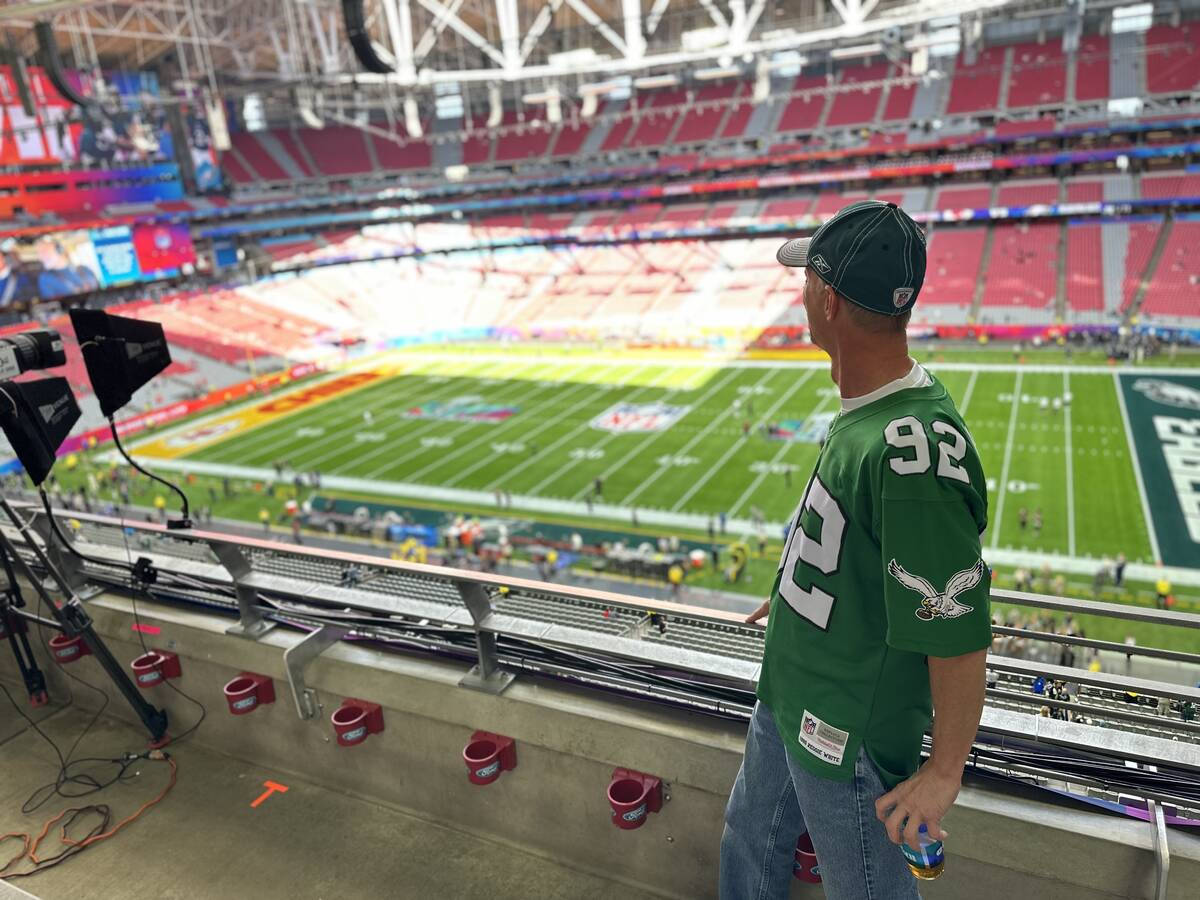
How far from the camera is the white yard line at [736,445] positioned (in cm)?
2290

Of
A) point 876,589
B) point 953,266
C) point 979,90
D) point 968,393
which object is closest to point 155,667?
point 876,589

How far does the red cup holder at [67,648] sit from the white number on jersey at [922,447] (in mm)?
4672

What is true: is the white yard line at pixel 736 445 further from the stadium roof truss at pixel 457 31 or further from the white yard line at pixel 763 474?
the stadium roof truss at pixel 457 31

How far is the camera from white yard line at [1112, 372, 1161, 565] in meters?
18.2

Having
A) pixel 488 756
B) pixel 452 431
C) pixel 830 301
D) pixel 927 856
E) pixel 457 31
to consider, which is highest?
pixel 457 31

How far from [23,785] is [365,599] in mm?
2183

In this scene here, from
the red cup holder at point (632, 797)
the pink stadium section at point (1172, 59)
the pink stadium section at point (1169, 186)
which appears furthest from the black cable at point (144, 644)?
the pink stadium section at point (1172, 59)

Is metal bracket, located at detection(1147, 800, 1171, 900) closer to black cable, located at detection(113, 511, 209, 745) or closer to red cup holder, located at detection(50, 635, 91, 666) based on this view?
black cable, located at detection(113, 511, 209, 745)

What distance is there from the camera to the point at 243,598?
164 inches

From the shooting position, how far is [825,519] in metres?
1.93

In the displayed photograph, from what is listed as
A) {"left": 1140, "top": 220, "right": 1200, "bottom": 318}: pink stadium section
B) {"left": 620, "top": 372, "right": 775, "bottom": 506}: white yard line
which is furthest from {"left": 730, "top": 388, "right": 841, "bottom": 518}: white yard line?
{"left": 1140, "top": 220, "right": 1200, "bottom": 318}: pink stadium section

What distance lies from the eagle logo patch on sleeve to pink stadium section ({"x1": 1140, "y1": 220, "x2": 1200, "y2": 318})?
38.4 metres

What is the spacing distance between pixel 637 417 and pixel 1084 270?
2321 cm

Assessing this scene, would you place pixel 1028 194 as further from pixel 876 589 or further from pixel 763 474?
pixel 876 589
